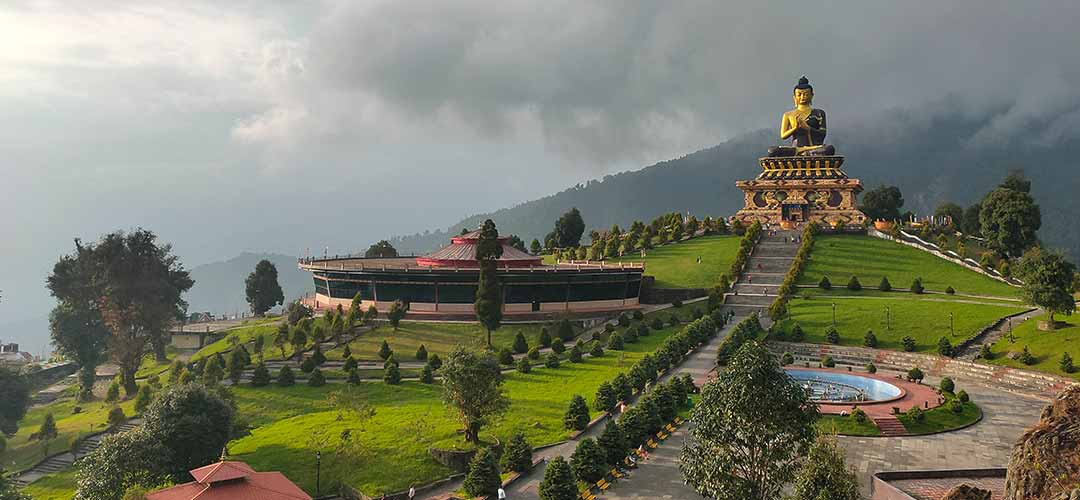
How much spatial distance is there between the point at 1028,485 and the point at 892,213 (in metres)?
99.4

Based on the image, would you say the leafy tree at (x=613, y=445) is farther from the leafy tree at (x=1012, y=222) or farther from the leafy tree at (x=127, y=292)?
the leafy tree at (x=1012, y=222)

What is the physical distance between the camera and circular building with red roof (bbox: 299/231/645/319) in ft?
206

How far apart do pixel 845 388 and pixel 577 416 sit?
711 inches

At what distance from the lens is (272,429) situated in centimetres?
3638

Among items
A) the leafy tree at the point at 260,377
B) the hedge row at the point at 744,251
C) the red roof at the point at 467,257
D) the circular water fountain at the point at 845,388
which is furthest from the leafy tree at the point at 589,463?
the hedge row at the point at 744,251

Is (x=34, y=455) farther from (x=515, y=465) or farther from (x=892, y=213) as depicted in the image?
(x=892, y=213)

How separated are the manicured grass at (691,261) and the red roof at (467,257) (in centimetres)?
1367

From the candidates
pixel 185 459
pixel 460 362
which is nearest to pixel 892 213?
pixel 460 362

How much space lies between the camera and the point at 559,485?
2333 centimetres

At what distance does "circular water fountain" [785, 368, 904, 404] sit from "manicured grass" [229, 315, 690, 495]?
36.0 ft

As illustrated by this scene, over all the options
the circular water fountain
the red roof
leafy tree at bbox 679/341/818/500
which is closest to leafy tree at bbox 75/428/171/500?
leafy tree at bbox 679/341/818/500

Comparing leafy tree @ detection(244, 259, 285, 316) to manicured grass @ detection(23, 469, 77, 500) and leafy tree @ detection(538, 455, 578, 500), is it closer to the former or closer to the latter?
manicured grass @ detection(23, 469, 77, 500)

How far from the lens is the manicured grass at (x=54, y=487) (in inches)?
A: 1294

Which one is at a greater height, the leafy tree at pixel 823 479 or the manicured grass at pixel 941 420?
the leafy tree at pixel 823 479
